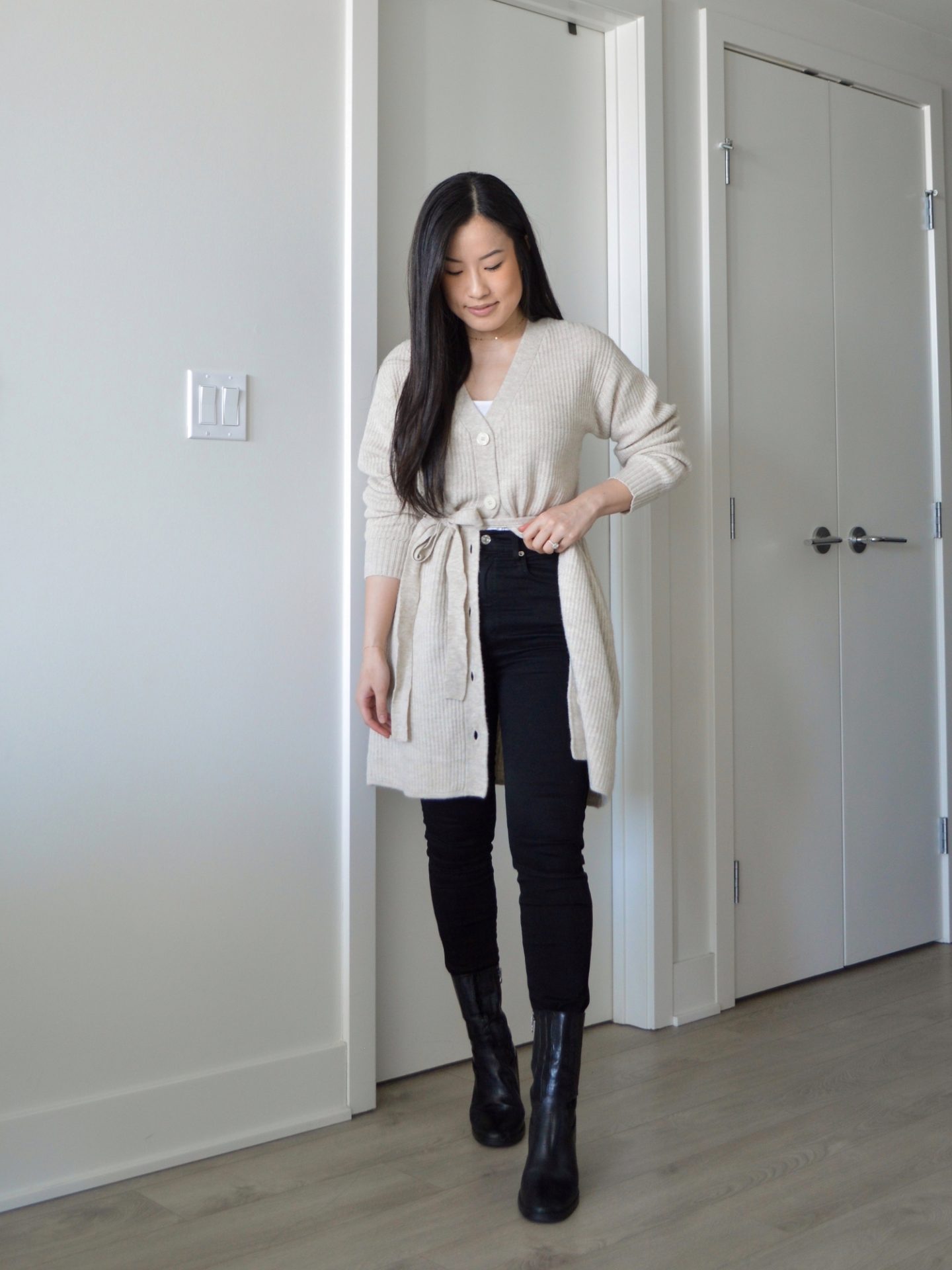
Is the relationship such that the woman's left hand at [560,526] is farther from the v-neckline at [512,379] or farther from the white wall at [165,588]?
the white wall at [165,588]

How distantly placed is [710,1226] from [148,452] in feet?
4.32

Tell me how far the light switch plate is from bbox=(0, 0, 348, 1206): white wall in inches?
0.7

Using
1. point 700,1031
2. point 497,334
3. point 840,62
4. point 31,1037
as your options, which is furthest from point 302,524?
point 840,62

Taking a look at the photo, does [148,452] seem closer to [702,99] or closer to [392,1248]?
[392,1248]

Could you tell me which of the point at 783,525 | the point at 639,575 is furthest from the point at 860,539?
the point at 639,575

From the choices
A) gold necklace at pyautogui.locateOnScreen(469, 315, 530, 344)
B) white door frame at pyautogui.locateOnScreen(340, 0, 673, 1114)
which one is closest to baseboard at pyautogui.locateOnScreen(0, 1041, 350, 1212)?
white door frame at pyautogui.locateOnScreen(340, 0, 673, 1114)

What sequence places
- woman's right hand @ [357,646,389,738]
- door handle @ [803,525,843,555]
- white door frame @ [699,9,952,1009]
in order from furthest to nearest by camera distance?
door handle @ [803,525,843,555] < white door frame @ [699,9,952,1009] < woman's right hand @ [357,646,389,738]

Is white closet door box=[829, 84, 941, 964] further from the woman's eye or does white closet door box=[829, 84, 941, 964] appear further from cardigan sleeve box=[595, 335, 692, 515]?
the woman's eye

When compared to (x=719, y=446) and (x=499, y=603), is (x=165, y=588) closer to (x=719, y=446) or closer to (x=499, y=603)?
(x=499, y=603)

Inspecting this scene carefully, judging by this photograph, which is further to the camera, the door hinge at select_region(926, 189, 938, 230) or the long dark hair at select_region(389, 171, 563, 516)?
the door hinge at select_region(926, 189, 938, 230)

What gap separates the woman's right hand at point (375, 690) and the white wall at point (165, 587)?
0.19 metres

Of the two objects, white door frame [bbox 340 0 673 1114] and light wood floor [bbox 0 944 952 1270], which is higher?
white door frame [bbox 340 0 673 1114]

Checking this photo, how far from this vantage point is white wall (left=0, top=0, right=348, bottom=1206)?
65.7 inches

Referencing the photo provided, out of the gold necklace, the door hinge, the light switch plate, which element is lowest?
the light switch plate
